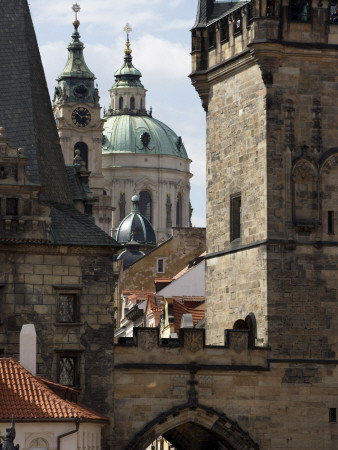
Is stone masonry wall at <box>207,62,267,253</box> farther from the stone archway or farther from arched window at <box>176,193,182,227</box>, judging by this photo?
arched window at <box>176,193,182,227</box>

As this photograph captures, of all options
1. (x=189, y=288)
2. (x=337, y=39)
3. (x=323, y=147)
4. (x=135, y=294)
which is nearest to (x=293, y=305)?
(x=323, y=147)

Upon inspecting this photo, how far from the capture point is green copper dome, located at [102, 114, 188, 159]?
181250 millimetres

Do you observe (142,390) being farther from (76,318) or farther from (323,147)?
(323,147)

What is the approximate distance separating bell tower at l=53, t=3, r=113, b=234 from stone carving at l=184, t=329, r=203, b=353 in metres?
109

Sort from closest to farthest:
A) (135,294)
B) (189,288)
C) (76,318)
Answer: (76,318) → (189,288) → (135,294)

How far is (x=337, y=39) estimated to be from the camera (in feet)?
175

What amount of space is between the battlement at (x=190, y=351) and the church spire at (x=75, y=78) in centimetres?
11546

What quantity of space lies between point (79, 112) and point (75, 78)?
379 centimetres

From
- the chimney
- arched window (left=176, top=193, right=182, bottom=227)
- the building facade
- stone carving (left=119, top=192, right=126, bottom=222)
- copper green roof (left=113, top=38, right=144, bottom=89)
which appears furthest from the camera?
copper green roof (left=113, top=38, right=144, bottom=89)

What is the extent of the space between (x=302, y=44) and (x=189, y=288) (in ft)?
93.2

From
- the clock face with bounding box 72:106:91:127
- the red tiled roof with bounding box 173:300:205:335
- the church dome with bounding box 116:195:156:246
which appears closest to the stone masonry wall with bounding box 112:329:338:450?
the red tiled roof with bounding box 173:300:205:335

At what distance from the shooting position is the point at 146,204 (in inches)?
7224

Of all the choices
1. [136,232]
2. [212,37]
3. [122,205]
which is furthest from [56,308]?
[122,205]

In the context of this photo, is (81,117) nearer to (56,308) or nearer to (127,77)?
(127,77)
